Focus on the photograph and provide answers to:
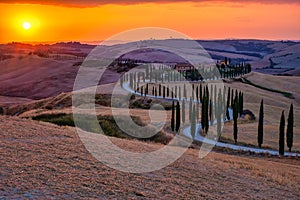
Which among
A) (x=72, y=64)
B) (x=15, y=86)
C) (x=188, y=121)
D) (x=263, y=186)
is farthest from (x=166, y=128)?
(x=72, y=64)

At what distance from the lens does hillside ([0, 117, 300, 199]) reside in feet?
48.6

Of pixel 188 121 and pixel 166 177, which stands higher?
pixel 166 177

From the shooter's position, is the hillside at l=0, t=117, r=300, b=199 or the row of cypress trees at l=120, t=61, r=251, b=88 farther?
the row of cypress trees at l=120, t=61, r=251, b=88

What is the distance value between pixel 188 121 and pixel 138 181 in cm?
4574

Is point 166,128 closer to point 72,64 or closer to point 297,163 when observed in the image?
point 297,163

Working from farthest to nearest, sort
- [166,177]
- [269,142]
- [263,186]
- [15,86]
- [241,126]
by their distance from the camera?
[15,86], [241,126], [269,142], [263,186], [166,177]

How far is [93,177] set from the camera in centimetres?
1666

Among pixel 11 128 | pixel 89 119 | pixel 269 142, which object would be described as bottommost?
pixel 269 142

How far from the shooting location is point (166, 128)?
175ft

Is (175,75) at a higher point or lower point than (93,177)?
lower

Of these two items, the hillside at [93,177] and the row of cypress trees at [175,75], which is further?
the row of cypress trees at [175,75]

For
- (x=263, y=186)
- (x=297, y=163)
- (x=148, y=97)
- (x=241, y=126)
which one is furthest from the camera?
(x=148, y=97)

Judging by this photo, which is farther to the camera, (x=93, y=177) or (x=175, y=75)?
(x=175, y=75)

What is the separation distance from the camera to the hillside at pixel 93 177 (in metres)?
14.8
